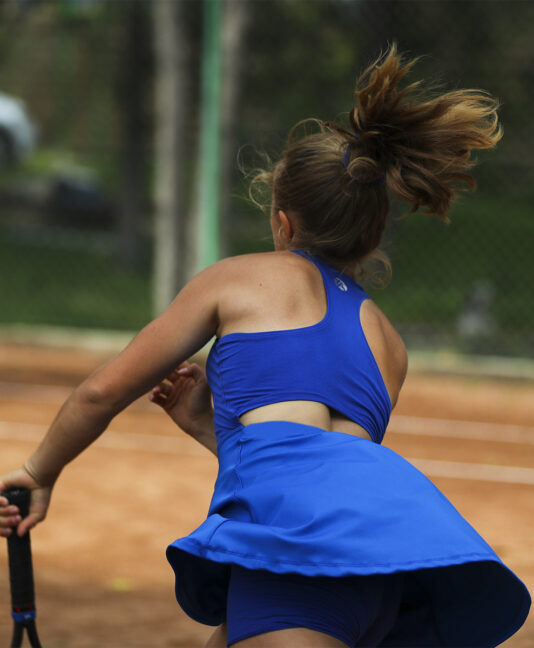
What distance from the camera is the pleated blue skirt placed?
1954 millimetres

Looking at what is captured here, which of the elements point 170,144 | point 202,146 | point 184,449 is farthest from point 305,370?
point 170,144

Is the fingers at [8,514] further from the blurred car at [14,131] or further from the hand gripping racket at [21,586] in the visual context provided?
the blurred car at [14,131]

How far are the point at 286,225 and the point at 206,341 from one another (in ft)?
1.11

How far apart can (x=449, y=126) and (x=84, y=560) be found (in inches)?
103

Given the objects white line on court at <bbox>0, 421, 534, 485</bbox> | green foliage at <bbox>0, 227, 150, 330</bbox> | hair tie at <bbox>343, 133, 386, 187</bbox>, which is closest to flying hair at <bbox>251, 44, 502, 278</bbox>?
hair tie at <bbox>343, 133, 386, 187</bbox>

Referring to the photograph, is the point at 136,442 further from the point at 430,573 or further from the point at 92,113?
the point at 92,113

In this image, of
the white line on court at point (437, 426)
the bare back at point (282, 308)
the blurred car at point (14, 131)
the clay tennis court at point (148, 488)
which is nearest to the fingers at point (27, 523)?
the bare back at point (282, 308)

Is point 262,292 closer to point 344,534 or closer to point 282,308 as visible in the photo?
point 282,308

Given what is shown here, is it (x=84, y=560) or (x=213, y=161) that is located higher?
(x=213, y=161)

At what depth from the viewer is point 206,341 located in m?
2.25

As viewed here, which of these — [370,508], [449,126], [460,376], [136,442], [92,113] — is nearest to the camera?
[370,508]

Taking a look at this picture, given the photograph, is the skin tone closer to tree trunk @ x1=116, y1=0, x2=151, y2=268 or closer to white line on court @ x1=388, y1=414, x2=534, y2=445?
white line on court @ x1=388, y1=414, x2=534, y2=445

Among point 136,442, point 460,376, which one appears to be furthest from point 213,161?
point 136,442

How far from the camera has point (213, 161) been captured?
9.01 metres
